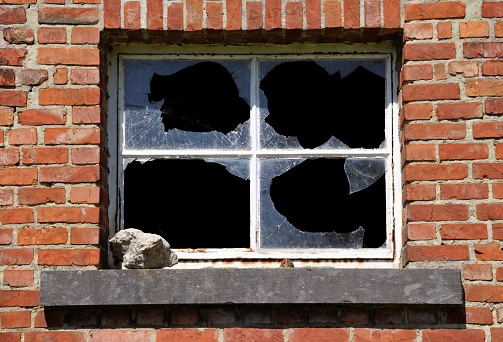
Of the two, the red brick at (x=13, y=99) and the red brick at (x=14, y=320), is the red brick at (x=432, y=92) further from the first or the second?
the red brick at (x=14, y=320)

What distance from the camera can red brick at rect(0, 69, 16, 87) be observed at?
3.71 meters

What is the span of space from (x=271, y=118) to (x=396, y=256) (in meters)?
0.94

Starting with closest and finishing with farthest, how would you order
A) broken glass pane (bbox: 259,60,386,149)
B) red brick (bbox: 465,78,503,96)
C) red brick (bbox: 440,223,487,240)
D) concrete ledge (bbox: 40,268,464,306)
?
concrete ledge (bbox: 40,268,464,306) → red brick (bbox: 440,223,487,240) → red brick (bbox: 465,78,503,96) → broken glass pane (bbox: 259,60,386,149)

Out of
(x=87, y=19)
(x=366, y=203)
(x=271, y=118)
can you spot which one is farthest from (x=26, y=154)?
(x=366, y=203)

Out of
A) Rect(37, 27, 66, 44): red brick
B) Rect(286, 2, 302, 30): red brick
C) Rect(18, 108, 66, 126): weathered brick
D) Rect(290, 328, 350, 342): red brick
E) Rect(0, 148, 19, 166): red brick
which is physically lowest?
Rect(290, 328, 350, 342): red brick

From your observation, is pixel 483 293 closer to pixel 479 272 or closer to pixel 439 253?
pixel 479 272

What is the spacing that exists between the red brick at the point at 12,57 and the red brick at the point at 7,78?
41 millimetres

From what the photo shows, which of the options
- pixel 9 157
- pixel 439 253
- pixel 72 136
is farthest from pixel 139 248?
pixel 439 253

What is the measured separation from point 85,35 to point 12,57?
369mm

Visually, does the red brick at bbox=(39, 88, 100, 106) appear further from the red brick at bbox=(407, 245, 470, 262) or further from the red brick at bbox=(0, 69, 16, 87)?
the red brick at bbox=(407, 245, 470, 262)

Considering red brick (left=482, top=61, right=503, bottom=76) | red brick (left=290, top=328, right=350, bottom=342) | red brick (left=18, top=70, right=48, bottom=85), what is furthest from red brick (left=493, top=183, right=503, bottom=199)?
red brick (left=18, top=70, right=48, bottom=85)

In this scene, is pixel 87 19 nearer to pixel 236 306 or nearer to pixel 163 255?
pixel 163 255

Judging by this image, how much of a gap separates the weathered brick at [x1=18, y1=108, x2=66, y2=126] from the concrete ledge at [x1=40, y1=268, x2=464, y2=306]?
730mm

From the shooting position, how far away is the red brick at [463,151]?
3615mm
